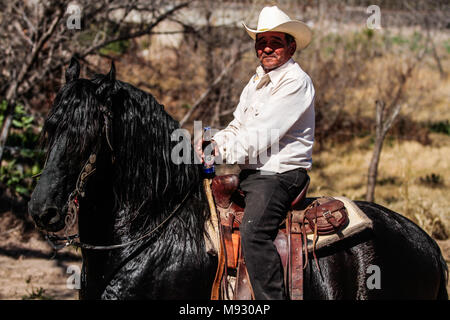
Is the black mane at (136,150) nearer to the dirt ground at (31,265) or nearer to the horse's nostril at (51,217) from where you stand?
the horse's nostril at (51,217)

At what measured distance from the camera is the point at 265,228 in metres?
2.68

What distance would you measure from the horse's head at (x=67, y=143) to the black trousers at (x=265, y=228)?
90 centimetres

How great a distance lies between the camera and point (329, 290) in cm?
284

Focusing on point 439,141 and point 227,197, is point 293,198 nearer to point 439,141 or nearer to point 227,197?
point 227,197

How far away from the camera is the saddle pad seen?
2830 mm

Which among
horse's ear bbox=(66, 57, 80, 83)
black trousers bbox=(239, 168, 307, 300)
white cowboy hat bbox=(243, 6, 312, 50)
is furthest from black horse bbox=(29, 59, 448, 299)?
white cowboy hat bbox=(243, 6, 312, 50)

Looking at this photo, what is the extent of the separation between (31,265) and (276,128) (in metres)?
5.18

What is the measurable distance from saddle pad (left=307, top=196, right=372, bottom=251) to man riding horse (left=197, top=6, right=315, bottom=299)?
26cm

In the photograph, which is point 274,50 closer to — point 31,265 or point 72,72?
point 72,72

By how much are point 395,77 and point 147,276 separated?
14.1 meters

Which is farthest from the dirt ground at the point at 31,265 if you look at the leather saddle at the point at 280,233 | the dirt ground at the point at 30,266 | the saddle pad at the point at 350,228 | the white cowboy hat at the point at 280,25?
the white cowboy hat at the point at 280,25

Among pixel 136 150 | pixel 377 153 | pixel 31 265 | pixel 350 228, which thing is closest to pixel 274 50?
pixel 136 150

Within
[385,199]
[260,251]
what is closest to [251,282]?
[260,251]
